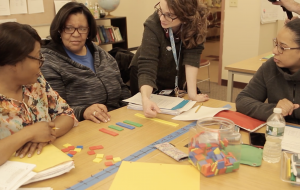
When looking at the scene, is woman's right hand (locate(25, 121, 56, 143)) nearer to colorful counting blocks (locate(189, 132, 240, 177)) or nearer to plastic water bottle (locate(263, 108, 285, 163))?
colorful counting blocks (locate(189, 132, 240, 177))

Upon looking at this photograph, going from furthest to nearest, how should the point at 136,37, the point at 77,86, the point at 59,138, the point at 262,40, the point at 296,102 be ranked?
the point at 136,37 < the point at 262,40 < the point at 77,86 < the point at 296,102 < the point at 59,138

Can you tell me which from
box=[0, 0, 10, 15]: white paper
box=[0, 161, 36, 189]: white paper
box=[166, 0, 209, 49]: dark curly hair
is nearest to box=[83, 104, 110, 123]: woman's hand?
box=[0, 161, 36, 189]: white paper

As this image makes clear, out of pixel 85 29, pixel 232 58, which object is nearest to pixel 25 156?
pixel 85 29

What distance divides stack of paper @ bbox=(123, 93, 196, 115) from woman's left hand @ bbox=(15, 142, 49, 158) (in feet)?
2.27

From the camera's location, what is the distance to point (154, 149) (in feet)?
4.19

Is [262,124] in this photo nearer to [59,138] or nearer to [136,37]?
[59,138]

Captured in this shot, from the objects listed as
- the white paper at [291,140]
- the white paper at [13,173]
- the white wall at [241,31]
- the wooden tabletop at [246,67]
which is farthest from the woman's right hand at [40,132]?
the white wall at [241,31]

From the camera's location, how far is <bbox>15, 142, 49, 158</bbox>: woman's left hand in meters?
→ 1.15

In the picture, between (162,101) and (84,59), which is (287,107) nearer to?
(162,101)

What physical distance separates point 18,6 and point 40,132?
302 centimetres

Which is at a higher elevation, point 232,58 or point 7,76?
point 7,76

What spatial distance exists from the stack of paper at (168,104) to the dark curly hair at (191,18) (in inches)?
14.7

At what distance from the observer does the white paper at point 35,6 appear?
3814 millimetres

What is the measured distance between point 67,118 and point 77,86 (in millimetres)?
402
